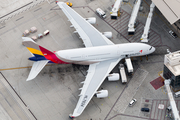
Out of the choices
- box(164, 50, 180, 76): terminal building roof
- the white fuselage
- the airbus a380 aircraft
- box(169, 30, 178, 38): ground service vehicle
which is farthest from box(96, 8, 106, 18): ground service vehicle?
box(164, 50, 180, 76): terminal building roof

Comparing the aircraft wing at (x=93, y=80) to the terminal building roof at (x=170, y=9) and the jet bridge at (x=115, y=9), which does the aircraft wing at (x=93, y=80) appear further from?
the terminal building roof at (x=170, y=9)

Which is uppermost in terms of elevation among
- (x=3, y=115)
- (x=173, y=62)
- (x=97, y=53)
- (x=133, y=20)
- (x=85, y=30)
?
(x=85, y=30)

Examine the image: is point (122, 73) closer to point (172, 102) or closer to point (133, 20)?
point (172, 102)

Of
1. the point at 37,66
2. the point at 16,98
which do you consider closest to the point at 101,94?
the point at 37,66

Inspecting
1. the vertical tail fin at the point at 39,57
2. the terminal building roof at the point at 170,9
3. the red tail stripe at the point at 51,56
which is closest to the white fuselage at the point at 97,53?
the red tail stripe at the point at 51,56

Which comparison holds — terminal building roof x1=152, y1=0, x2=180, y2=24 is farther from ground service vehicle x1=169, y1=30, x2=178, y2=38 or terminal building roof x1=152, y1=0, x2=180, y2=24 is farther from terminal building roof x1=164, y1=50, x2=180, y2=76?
ground service vehicle x1=169, y1=30, x2=178, y2=38

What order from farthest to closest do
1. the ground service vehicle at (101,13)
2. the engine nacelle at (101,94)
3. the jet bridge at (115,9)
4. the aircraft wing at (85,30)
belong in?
the ground service vehicle at (101,13) < the jet bridge at (115,9) < the aircraft wing at (85,30) < the engine nacelle at (101,94)
